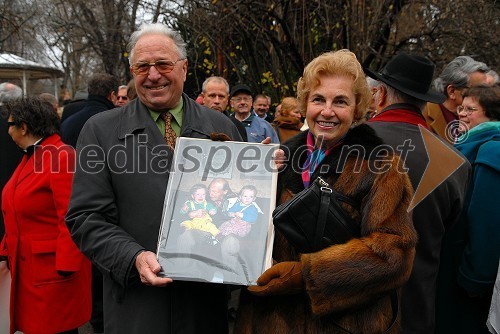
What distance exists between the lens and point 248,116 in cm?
703

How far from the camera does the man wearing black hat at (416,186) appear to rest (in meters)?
2.86

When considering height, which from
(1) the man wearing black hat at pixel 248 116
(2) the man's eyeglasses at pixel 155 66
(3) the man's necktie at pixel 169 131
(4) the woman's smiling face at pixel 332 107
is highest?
(2) the man's eyeglasses at pixel 155 66

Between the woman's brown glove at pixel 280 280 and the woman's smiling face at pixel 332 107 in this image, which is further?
the woman's smiling face at pixel 332 107

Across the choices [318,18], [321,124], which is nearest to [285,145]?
[321,124]

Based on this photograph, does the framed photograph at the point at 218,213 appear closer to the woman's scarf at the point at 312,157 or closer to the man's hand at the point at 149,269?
the man's hand at the point at 149,269

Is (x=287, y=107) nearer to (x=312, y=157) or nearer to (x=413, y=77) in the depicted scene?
(x=413, y=77)

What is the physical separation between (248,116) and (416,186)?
173 inches

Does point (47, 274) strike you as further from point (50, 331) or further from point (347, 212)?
point (347, 212)

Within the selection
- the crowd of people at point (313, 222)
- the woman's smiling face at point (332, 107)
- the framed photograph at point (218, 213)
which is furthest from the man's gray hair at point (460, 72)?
the framed photograph at point (218, 213)

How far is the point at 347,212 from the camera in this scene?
2145 mm

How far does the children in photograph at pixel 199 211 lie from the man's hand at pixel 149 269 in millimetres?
194

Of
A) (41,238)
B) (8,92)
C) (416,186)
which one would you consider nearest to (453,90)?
(416,186)

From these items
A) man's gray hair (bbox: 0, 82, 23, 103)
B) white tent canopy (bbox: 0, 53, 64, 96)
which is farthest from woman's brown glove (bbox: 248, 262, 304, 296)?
white tent canopy (bbox: 0, 53, 64, 96)

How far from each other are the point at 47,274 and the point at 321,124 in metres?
2.52
